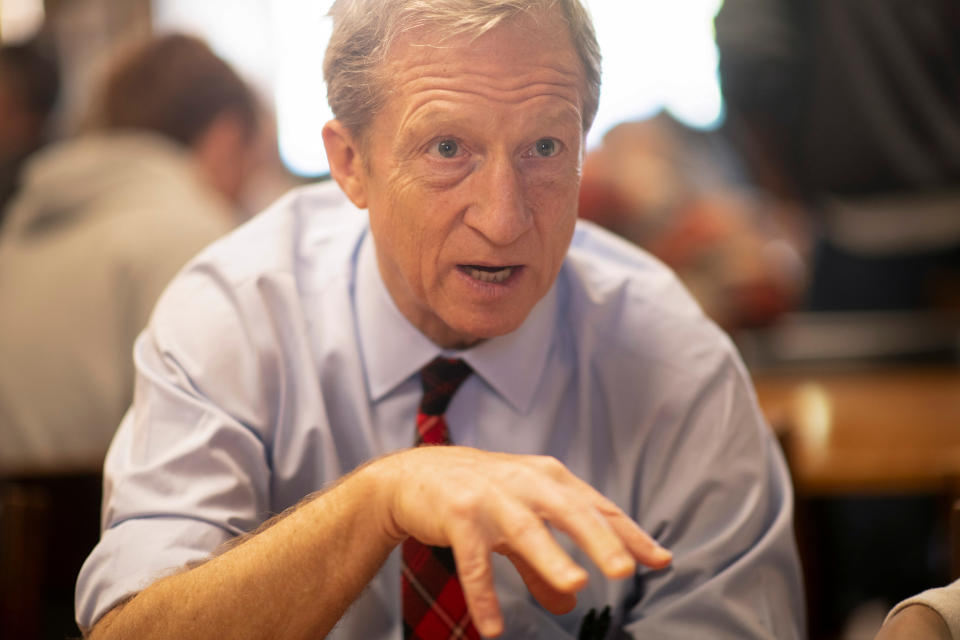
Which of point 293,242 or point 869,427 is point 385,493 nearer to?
point 293,242

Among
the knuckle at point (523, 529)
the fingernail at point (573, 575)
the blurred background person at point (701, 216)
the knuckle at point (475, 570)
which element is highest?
the knuckle at point (523, 529)

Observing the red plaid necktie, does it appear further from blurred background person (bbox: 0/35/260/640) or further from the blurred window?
blurred background person (bbox: 0/35/260/640)

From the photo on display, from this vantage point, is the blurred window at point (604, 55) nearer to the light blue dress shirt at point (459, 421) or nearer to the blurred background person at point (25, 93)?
the light blue dress shirt at point (459, 421)

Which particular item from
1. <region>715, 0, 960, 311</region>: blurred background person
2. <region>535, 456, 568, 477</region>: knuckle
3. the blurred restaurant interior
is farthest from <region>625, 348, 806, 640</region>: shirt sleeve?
<region>715, 0, 960, 311</region>: blurred background person

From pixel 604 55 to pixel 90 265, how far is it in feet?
4.73

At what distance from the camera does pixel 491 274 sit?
94cm

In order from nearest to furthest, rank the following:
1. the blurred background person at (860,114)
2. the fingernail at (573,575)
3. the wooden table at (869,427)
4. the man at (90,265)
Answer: the fingernail at (573,575)
the wooden table at (869,427)
the blurred background person at (860,114)
the man at (90,265)

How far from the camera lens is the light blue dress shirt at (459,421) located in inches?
38.9

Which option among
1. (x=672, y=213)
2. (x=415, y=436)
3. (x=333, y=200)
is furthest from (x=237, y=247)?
(x=672, y=213)

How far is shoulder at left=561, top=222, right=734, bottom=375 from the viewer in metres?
1.12

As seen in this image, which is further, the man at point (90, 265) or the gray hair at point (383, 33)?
the man at point (90, 265)

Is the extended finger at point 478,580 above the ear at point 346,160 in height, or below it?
below

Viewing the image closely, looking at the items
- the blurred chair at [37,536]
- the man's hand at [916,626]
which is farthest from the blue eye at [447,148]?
the blurred chair at [37,536]

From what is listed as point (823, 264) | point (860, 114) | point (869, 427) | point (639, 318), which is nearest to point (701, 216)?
point (823, 264)
